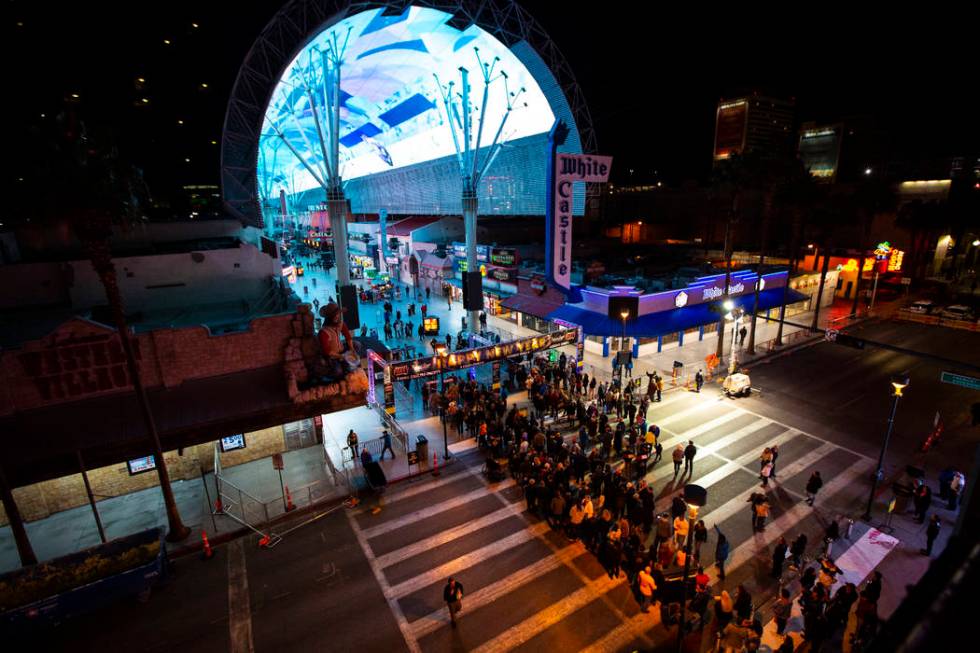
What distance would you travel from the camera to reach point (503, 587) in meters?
12.5

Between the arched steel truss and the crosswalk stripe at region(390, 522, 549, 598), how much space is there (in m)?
28.1

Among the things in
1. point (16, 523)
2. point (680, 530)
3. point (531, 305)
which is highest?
point (531, 305)

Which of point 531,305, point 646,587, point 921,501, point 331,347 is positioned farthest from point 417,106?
point 921,501

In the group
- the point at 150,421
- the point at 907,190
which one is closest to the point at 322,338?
the point at 150,421

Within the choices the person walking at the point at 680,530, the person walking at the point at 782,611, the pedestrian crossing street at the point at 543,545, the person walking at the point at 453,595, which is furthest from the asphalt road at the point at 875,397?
the person walking at the point at 453,595

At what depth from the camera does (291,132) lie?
66.4 m

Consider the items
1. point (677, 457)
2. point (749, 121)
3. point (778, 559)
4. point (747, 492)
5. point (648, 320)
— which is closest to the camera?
point (778, 559)

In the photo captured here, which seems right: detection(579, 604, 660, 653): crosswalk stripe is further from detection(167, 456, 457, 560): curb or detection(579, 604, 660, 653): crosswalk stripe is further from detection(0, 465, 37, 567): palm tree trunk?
detection(0, 465, 37, 567): palm tree trunk

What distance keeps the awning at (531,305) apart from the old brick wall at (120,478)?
16932 millimetres

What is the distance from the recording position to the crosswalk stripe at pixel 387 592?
433 inches

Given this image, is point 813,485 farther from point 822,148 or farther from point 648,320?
point 822,148

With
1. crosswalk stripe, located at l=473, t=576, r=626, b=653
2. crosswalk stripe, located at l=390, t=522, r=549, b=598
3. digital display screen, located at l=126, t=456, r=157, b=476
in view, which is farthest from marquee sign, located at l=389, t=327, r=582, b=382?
crosswalk stripe, located at l=473, t=576, r=626, b=653

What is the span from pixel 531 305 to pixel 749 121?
5405 inches

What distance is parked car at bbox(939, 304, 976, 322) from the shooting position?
35.5m
